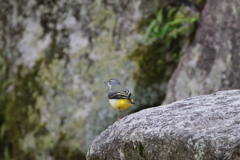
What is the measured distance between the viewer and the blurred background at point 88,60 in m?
9.49

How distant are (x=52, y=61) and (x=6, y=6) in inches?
77.6

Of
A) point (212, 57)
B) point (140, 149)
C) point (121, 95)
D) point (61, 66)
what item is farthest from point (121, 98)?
point (61, 66)

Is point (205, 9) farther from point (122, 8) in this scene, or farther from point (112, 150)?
point (112, 150)

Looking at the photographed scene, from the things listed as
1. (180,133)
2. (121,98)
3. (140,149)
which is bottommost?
(140,149)

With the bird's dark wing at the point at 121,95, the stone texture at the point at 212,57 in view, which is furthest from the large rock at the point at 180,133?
the stone texture at the point at 212,57

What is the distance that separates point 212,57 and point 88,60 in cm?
286

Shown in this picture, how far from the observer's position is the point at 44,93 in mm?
10852

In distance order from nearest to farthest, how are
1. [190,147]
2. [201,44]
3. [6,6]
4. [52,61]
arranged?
[190,147], [201,44], [52,61], [6,6]

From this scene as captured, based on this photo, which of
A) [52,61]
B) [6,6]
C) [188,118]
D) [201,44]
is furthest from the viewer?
[6,6]

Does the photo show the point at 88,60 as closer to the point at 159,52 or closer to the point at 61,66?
the point at 61,66

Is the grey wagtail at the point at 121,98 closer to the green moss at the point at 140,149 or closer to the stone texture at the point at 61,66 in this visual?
the green moss at the point at 140,149

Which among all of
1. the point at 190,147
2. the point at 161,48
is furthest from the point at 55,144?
the point at 190,147

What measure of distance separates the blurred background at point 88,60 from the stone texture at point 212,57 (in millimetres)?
20

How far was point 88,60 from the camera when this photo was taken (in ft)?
34.8
